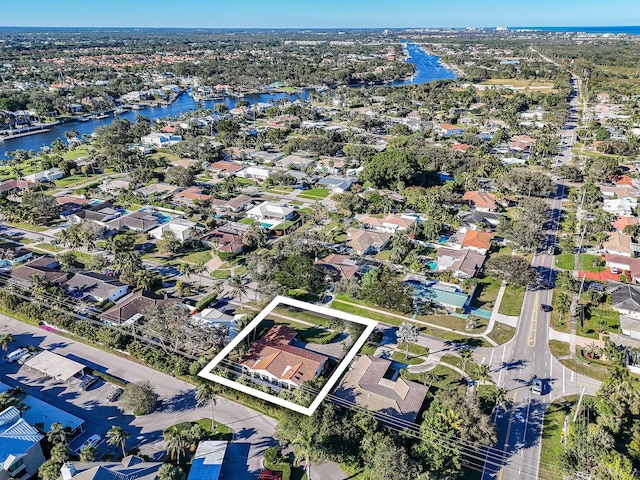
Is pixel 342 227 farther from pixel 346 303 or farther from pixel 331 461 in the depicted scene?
pixel 331 461

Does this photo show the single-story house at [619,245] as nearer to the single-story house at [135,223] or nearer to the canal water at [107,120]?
the single-story house at [135,223]

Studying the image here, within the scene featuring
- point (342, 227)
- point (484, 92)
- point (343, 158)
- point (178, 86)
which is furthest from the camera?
point (178, 86)

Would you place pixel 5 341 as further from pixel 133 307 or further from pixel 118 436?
pixel 118 436

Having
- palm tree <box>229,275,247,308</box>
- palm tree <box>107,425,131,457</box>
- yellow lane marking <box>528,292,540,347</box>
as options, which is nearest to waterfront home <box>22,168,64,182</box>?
palm tree <box>229,275,247,308</box>

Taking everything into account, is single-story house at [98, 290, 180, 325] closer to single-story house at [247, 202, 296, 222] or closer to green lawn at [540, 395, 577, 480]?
single-story house at [247, 202, 296, 222]

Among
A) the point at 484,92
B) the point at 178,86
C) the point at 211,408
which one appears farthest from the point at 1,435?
the point at 178,86
